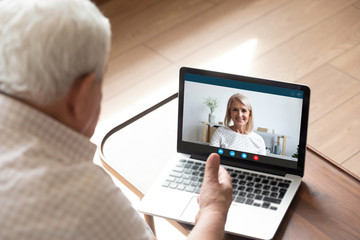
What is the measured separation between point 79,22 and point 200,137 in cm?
59

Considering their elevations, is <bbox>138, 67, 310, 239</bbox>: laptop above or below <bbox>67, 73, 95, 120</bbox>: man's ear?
below

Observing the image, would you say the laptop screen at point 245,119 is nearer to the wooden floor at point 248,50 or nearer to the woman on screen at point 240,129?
the woman on screen at point 240,129

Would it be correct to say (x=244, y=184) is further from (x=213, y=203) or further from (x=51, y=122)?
(x=51, y=122)

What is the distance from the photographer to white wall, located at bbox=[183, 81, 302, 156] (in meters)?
1.22

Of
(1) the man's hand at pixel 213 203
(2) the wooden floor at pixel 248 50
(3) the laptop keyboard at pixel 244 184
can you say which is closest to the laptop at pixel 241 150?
(3) the laptop keyboard at pixel 244 184

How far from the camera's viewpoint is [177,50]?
9.13ft

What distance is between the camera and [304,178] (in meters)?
1.25

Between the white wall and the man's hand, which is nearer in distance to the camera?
the man's hand

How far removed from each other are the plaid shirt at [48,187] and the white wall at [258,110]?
48 cm

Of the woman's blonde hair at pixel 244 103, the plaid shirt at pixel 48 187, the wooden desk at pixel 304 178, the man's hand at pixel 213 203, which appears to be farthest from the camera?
the woman's blonde hair at pixel 244 103

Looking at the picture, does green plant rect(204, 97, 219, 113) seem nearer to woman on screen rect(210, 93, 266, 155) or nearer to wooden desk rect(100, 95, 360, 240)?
woman on screen rect(210, 93, 266, 155)

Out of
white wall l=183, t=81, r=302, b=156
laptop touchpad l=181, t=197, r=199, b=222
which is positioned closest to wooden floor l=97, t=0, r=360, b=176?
white wall l=183, t=81, r=302, b=156

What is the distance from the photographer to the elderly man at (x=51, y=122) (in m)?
Result: 0.76

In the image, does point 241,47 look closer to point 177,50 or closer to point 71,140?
point 177,50
